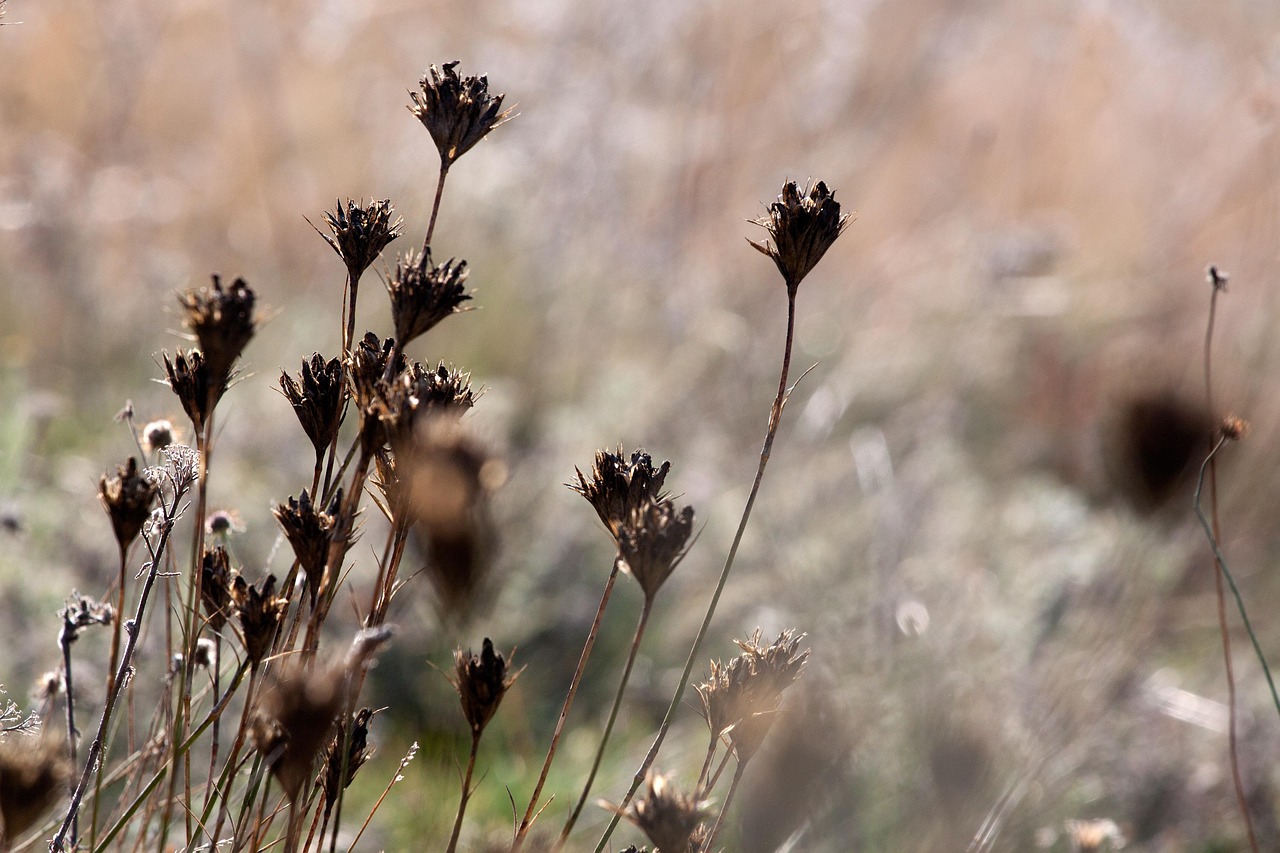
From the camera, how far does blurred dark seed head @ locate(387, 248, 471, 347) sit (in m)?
1.12

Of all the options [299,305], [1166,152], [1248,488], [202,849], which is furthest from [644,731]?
[1166,152]

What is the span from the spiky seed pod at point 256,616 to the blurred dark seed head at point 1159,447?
137cm

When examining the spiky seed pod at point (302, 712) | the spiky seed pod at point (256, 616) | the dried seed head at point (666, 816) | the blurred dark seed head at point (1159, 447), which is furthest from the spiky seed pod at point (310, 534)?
the blurred dark seed head at point (1159, 447)

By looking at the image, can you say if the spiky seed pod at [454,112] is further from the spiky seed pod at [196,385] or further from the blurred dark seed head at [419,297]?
the spiky seed pod at [196,385]

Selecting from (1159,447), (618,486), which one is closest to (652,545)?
(618,486)

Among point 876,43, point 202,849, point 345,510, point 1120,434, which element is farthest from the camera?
point 876,43

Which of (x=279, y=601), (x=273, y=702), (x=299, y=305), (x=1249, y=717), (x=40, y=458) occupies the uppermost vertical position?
(x=299, y=305)

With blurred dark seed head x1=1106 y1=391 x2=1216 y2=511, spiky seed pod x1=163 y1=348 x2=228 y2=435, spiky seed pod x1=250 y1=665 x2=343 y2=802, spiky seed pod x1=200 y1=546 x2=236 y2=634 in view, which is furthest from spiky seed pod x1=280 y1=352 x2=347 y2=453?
blurred dark seed head x1=1106 y1=391 x2=1216 y2=511

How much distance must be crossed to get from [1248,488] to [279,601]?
12.6 ft

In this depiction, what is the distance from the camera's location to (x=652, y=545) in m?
1.09

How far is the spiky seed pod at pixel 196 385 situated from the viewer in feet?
3.56

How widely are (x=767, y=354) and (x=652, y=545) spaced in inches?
146

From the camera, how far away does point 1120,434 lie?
2094 millimetres

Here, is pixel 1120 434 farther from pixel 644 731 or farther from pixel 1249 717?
pixel 644 731
